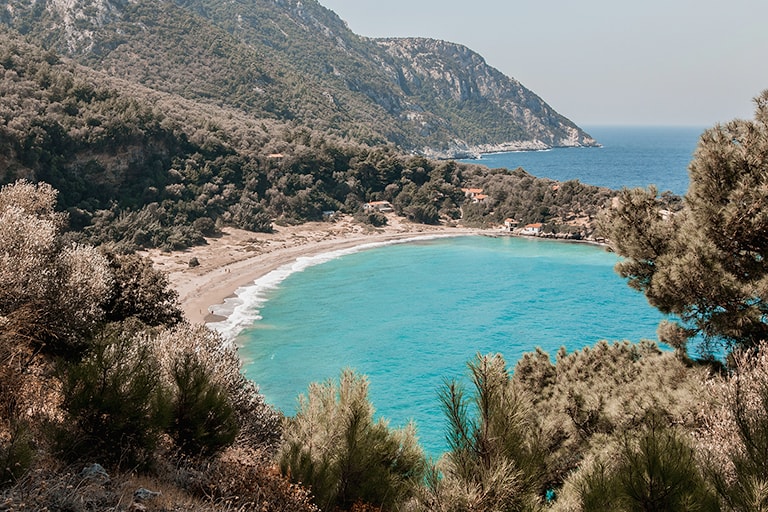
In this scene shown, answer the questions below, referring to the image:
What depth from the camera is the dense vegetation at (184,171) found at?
40.0 m

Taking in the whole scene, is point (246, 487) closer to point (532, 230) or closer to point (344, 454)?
point (344, 454)

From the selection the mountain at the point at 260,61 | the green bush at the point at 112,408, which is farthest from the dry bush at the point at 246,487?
the mountain at the point at 260,61

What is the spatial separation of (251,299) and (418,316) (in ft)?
34.0

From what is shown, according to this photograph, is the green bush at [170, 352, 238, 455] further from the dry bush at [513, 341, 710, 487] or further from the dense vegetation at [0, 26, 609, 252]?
the dense vegetation at [0, 26, 609, 252]

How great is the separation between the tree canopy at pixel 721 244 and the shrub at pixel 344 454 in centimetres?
463

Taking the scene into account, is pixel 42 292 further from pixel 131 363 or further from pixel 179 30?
pixel 179 30

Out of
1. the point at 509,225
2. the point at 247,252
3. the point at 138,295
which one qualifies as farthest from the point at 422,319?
the point at 509,225

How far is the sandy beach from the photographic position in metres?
32.2

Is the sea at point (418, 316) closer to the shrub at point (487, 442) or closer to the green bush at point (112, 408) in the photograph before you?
the green bush at point (112, 408)

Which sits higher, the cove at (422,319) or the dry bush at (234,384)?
the dry bush at (234,384)

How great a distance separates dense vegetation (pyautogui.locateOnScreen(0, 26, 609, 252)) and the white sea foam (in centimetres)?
906

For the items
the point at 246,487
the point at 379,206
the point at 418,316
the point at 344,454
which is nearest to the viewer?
the point at 246,487

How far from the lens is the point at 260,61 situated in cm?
11431

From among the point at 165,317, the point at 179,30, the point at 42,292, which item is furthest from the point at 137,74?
the point at 42,292
